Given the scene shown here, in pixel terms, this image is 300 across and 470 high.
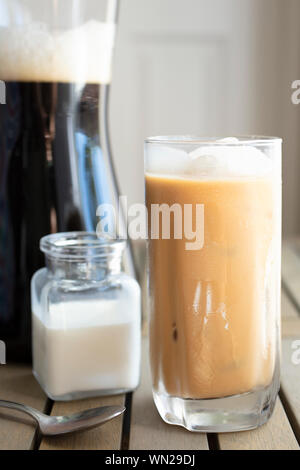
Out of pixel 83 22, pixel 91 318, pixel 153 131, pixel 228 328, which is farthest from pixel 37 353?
pixel 153 131

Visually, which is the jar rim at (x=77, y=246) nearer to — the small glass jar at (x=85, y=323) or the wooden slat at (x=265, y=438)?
the small glass jar at (x=85, y=323)

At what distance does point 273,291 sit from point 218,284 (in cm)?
5

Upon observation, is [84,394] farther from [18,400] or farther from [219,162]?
[219,162]

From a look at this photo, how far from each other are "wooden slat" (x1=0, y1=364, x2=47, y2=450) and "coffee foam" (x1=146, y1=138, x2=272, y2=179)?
0.68 feet

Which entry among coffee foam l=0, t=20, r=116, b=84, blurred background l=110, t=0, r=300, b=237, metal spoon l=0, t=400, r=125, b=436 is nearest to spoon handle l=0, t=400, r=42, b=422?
metal spoon l=0, t=400, r=125, b=436

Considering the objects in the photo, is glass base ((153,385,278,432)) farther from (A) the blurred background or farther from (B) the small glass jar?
(A) the blurred background

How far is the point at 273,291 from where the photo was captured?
0.48 metres

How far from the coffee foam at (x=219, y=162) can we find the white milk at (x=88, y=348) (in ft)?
0.45

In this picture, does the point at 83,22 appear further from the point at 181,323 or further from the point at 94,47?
the point at 181,323

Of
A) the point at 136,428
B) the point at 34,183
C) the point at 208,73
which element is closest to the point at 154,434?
the point at 136,428

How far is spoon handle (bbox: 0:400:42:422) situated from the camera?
0.48 metres

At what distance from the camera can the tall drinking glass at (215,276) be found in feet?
1.45
